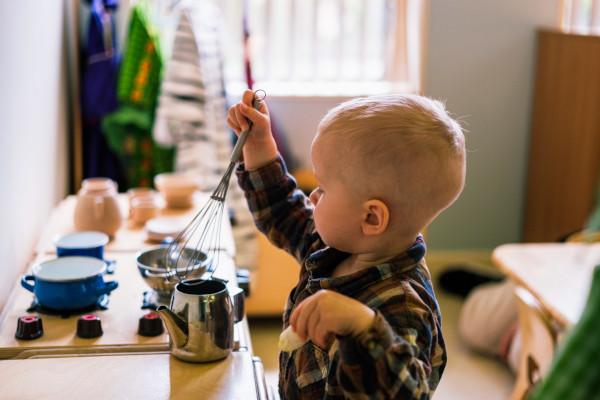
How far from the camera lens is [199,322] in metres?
1.13

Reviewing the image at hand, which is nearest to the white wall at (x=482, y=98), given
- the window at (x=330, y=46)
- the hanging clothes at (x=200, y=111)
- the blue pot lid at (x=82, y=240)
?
the window at (x=330, y=46)

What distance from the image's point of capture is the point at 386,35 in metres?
3.54

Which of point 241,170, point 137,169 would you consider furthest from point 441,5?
point 241,170

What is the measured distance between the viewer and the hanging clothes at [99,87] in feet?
9.53

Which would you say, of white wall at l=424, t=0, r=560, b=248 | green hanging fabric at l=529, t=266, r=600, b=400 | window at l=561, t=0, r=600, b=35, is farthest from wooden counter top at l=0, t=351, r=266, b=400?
window at l=561, t=0, r=600, b=35

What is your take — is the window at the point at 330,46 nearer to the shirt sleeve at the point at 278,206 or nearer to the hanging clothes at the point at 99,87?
the hanging clothes at the point at 99,87

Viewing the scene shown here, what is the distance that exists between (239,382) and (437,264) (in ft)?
8.72

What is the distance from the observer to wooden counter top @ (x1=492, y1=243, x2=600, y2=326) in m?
1.74

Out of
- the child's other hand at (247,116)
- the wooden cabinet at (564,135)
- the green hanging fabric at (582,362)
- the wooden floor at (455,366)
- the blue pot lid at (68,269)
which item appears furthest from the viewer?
the wooden cabinet at (564,135)

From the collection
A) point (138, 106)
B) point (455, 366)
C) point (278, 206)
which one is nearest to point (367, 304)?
point (278, 206)

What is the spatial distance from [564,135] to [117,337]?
8.61ft

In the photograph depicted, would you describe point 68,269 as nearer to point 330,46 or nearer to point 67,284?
point 67,284

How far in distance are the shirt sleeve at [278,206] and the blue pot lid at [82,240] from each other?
0.40 meters

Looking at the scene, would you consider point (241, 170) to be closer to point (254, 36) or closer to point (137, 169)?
point (137, 169)
